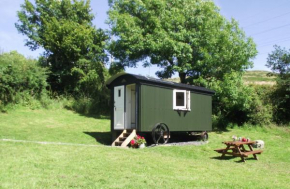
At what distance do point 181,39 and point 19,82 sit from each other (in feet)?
31.7

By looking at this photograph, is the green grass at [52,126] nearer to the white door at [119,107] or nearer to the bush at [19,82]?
the bush at [19,82]

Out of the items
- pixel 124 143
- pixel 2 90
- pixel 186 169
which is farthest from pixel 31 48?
pixel 186 169

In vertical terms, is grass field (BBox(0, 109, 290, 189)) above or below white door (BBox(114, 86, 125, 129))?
Result: below

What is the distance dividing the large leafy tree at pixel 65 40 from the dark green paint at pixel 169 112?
8.80 meters

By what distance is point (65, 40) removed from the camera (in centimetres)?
1842

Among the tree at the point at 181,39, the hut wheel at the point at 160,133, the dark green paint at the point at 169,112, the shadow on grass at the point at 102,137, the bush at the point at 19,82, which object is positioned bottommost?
the shadow on grass at the point at 102,137

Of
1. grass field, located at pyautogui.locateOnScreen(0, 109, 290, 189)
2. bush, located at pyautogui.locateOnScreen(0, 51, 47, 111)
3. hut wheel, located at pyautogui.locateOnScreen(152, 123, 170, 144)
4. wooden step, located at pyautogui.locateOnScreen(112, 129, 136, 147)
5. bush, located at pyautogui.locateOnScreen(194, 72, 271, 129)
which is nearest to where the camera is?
grass field, located at pyautogui.locateOnScreen(0, 109, 290, 189)

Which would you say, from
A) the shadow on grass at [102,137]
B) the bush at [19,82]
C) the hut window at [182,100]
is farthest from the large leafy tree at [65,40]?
the hut window at [182,100]

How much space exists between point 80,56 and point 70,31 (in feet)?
5.95

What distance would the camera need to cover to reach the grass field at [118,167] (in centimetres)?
480

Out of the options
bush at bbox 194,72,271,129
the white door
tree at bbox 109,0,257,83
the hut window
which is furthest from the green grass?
bush at bbox 194,72,271,129

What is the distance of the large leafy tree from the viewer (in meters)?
18.8

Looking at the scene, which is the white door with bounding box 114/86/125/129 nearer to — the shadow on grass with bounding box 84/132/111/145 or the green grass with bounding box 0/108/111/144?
the shadow on grass with bounding box 84/132/111/145

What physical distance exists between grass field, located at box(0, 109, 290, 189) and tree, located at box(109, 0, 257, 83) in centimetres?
624
